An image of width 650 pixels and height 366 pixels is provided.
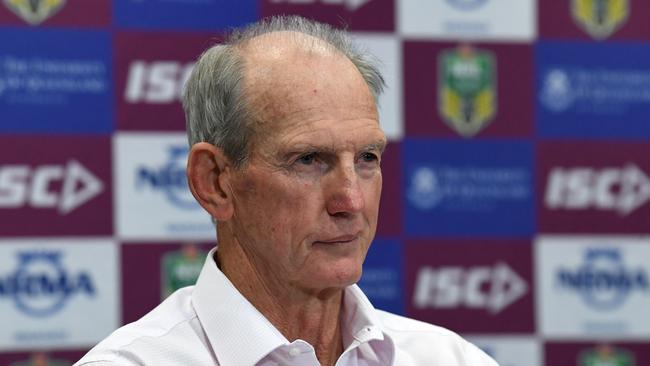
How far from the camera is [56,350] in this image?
3.28m

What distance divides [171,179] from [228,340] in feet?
5.78

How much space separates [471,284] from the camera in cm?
358

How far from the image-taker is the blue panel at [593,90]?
11.9ft

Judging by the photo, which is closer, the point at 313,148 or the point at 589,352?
the point at 313,148

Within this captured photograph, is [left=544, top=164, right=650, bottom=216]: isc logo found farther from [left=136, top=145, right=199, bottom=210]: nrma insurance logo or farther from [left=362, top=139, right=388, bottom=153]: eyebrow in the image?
[left=362, top=139, right=388, bottom=153]: eyebrow

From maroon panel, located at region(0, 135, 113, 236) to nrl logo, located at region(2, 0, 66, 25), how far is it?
0.38 m

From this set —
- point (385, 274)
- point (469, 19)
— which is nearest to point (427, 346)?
point (385, 274)

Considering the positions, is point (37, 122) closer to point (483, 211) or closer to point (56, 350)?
point (56, 350)

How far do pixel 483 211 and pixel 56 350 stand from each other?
150 centimetres

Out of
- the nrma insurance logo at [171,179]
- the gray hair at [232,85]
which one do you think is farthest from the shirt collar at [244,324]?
the nrma insurance logo at [171,179]

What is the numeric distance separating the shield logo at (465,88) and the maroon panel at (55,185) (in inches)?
46.2

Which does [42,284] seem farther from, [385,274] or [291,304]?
[291,304]

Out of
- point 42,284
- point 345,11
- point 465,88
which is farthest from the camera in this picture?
point 465,88

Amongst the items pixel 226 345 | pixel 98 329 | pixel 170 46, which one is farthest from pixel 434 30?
pixel 226 345
